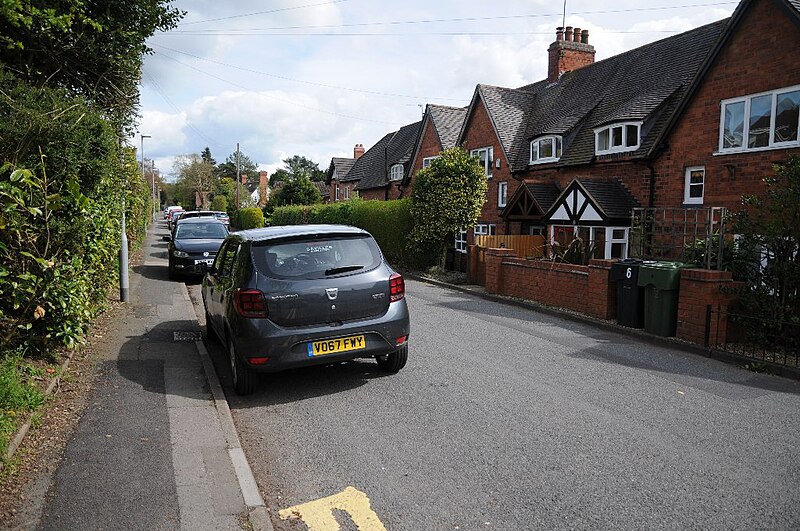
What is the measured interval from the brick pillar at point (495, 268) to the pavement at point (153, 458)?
30.5 ft

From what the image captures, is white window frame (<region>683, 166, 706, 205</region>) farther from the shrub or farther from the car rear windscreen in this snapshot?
the shrub

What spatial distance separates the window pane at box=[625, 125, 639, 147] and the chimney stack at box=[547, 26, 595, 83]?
36.2ft

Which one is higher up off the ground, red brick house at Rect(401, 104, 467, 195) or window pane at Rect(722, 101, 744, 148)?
red brick house at Rect(401, 104, 467, 195)

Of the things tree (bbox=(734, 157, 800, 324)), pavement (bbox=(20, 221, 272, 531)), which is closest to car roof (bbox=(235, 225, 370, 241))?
pavement (bbox=(20, 221, 272, 531))

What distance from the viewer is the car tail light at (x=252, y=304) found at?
240 inches

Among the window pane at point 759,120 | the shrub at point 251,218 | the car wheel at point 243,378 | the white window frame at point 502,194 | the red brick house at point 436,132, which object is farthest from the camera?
the shrub at point 251,218

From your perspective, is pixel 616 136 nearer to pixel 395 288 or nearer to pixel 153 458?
pixel 395 288

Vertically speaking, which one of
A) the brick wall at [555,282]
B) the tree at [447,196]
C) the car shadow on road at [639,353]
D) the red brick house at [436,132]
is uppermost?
the red brick house at [436,132]

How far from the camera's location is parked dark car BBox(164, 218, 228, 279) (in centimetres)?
1585

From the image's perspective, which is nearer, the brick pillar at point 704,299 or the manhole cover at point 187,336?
the manhole cover at point 187,336

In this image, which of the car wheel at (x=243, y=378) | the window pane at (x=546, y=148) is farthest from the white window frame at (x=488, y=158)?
the car wheel at (x=243, y=378)

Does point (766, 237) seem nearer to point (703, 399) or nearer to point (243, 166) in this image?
point (703, 399)

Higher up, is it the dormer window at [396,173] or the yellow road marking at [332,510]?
the dormer window at [396,173]

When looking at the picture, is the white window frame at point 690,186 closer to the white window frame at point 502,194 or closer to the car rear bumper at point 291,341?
the white window frame at point 502,194
